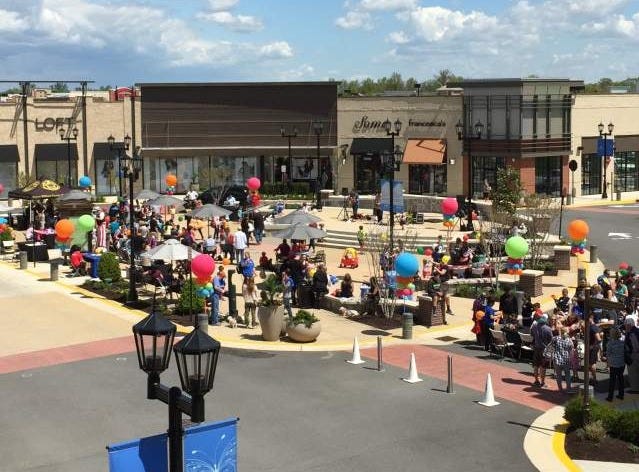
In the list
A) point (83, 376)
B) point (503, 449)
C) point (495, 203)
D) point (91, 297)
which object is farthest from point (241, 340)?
point (495, 203)

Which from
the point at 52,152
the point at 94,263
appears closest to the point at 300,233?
the point at 94,263

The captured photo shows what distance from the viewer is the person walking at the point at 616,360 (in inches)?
705

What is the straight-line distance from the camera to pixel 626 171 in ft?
216

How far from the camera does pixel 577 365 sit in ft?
64.6

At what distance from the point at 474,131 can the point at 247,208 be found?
15944mm

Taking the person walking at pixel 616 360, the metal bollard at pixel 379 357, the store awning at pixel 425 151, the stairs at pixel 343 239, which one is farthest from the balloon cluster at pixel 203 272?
the store awning at pixel 425 151

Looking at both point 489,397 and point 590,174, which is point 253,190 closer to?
point 590,174

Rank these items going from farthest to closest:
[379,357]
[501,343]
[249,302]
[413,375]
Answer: [249,302]
[501,343]
[379,357]
[413,375]

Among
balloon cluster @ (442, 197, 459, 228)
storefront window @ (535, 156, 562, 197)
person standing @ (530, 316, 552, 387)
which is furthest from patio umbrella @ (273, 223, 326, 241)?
storefront window @ (535, 156, 562, 197)

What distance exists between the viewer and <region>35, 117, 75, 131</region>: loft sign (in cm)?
6444

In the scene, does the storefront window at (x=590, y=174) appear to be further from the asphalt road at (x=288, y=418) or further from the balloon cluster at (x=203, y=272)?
the asphalt road at (x=288, y=418)

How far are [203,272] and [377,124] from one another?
38.4 metres

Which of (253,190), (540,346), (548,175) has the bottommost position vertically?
(540,346)

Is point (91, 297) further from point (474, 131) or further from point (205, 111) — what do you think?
point (205, 111)
